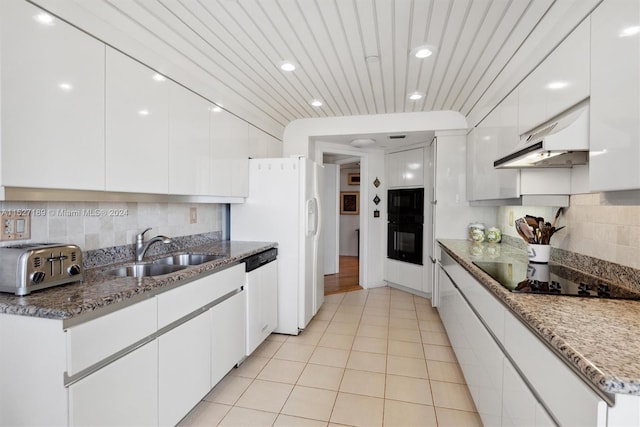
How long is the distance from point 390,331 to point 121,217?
8.54 ft

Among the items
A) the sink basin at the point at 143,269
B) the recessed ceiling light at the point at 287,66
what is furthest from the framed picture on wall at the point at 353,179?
the sink basin at the point at 143,269

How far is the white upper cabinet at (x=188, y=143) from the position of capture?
6.75 ft

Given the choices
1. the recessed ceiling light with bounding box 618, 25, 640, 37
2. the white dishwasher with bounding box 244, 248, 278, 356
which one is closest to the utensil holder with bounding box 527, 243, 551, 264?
the recessed ceiling light with bounding box 618, 25, 640, 37

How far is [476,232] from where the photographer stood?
10.9ft

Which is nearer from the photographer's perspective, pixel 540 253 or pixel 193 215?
pixel 540 253

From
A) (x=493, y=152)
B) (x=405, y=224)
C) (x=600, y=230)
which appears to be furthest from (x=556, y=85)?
(x=405, y=224)

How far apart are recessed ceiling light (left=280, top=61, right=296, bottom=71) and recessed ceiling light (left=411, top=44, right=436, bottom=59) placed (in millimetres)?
876

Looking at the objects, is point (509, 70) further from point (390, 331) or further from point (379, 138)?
point (390, 331)

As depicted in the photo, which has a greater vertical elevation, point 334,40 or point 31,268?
point 334,40

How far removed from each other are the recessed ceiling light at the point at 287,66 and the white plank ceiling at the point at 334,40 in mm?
43

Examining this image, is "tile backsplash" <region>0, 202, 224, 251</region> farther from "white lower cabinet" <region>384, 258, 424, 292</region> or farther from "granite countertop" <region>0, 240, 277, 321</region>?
"white lower cabinet" <region>384, 258, 424, 292</region>

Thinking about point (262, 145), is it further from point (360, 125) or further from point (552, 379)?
point (552, 379)

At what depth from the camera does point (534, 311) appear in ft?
3.77

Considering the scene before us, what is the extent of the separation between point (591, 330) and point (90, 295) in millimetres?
1792
